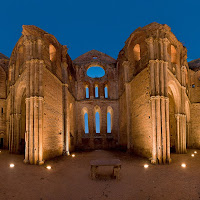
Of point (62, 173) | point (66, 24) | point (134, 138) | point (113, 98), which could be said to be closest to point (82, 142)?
point (113, 98)

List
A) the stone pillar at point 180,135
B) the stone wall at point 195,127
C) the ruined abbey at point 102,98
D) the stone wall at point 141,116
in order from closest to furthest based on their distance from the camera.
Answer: the ruined abbey at point 102,98 → the stone wall at point 141,116 → the stone pillar at point 180,135 → the stone wall at point 195,127

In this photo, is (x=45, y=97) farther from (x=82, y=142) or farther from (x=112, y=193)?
(x=82, y=142)

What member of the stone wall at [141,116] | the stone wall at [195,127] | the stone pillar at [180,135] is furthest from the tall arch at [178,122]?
the stone wall at [195,127]

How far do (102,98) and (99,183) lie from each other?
17.3 m

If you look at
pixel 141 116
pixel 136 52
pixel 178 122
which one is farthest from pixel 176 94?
pixel 136 52

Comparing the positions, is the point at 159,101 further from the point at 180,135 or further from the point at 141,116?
the point at 180,135

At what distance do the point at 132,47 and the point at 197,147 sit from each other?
1456 centimetres

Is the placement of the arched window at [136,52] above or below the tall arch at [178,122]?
above

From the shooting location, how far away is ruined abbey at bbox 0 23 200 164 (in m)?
13.8

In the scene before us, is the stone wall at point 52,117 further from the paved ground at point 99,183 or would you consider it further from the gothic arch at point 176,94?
the gothic arch at point 176,94

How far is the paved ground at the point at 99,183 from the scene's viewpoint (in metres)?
7.90

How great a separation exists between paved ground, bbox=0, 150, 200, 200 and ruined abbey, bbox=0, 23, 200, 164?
2.09 m

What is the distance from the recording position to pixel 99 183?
937 centimetres

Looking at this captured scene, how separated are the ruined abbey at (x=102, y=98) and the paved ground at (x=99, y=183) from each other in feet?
6.87
